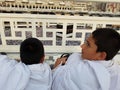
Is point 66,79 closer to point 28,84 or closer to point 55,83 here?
point 55,83

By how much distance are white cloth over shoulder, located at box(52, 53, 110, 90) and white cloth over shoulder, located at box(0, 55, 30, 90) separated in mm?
195

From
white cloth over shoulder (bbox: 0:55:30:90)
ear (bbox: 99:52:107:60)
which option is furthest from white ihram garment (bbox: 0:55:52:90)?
ear (bbox: 99:52:107:60)

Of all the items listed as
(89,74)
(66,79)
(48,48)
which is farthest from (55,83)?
(48,48)

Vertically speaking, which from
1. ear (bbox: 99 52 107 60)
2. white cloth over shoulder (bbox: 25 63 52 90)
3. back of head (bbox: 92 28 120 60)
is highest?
back of head (bbox: 92 28 120 60)

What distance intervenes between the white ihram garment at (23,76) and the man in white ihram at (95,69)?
8 centimetres

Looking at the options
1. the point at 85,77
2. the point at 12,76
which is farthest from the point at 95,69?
the point at 12,76

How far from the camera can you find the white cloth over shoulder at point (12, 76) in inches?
34.0

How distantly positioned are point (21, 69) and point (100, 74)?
40 cm

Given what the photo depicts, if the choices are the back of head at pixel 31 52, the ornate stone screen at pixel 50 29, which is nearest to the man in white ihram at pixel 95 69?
the back of head at pixel 31 52

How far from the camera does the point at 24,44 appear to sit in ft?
3.13

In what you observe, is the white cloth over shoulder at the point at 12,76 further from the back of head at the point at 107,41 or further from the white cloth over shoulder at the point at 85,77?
the back of head at the point at 107,41

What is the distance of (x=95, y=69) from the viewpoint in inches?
35.3

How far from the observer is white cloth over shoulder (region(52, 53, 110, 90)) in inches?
34.8

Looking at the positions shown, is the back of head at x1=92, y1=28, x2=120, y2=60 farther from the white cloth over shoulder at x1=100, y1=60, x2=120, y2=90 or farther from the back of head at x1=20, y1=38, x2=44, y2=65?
the back of head at x1=20, y1=38, x2=44, y2=65
